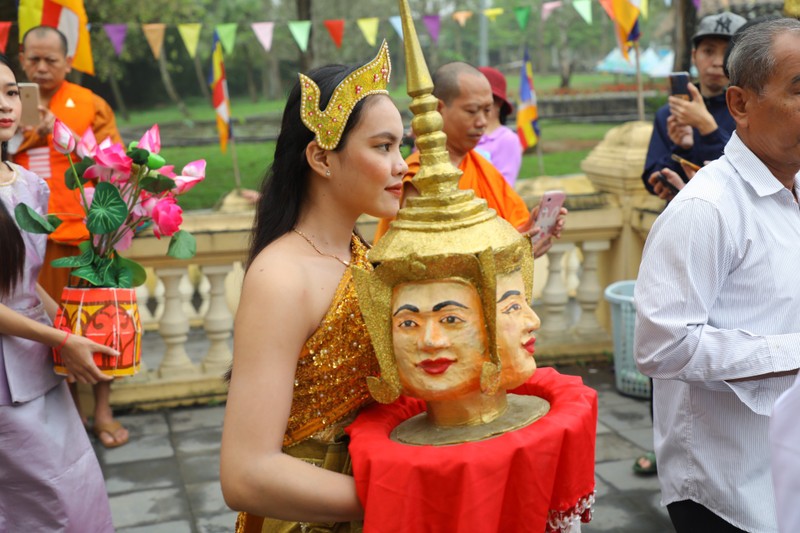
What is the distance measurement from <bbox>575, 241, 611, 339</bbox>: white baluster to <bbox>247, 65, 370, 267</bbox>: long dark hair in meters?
4.40

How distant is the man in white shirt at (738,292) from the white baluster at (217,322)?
385 centimetres

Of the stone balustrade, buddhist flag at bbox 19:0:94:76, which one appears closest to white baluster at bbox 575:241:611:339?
the stone balustrade

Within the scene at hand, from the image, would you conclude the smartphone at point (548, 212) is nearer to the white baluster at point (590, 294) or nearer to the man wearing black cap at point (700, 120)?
the man wearing black cap at point (700, 120)

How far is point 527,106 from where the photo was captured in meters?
10.1

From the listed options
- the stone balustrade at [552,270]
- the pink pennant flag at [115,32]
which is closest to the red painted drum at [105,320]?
the stone balustrade at [552,270]

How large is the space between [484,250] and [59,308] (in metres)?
1.76

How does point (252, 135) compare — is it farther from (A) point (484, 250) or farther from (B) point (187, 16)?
(A) point (484, 250)

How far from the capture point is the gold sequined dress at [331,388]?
1.91 m

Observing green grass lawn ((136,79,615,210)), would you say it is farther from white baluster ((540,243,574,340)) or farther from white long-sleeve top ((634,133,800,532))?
white long-sleeve top ((634,133,800,532))

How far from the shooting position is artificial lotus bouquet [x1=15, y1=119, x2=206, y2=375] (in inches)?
109

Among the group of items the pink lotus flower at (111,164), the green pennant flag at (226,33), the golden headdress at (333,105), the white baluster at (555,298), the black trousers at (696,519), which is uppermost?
the green pennant flag at (226,33)

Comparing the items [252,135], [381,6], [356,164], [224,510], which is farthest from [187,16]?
[356,164]

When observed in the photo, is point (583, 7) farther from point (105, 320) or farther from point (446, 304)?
point (446, 304)

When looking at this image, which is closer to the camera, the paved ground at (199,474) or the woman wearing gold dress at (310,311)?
the woman wearing gold dress at (310,311)
